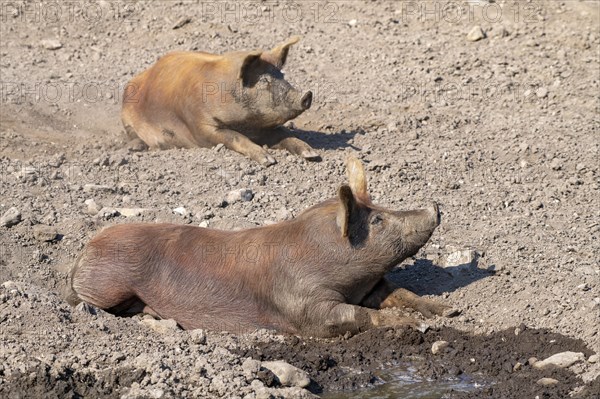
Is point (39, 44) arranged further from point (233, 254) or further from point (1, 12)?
point (233, 254)

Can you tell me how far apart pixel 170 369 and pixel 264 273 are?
1616 mm

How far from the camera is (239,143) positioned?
1400cm

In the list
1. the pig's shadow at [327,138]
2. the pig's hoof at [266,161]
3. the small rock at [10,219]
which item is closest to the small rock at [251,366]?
the small rock at [10,219]

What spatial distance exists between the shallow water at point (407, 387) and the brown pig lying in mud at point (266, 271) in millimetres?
649

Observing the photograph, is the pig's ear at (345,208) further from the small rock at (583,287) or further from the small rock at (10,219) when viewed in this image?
the small rock at (10,219)

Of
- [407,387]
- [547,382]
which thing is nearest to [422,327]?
[407,387]

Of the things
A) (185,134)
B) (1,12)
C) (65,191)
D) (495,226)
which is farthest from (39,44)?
(495,226)

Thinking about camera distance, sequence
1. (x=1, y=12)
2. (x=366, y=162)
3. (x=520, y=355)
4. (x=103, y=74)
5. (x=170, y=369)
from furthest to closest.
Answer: (x=1, y=12) → (x=103, y=74) → (x=366, y=162) → (x=520, y=355) → (x=170, y=369)

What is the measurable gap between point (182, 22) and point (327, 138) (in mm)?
4543

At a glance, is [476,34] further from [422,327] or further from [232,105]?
[422,327]

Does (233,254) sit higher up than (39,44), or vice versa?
(233,254)

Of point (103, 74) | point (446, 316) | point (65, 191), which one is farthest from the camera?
point (103, 74)

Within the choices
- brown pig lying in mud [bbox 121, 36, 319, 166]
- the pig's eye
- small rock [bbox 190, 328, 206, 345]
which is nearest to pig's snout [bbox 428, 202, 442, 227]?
→ the pig's eye

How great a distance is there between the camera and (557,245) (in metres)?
11.4
